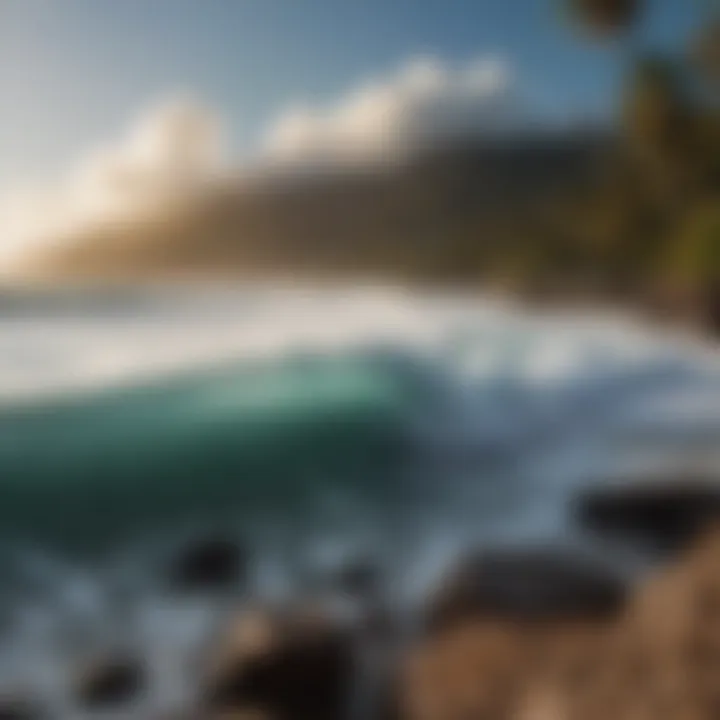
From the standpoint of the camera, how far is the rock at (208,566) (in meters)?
0.87

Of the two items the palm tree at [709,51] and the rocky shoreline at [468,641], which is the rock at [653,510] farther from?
the palm tree at [709,51]

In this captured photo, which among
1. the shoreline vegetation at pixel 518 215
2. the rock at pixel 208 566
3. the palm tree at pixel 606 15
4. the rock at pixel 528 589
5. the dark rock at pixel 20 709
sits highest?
the palm tree at pixel 606 15

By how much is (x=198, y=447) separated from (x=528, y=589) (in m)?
0.41

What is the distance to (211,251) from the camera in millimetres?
953

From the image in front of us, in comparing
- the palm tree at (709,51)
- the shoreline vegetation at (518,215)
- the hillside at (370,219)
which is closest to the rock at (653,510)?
the shoreline vegetation at (518,215)

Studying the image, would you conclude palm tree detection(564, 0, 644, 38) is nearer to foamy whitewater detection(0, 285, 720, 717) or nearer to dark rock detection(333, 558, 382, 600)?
foamy whitewater detection(0, 285, 720, 717)

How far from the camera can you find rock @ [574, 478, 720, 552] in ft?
3.02

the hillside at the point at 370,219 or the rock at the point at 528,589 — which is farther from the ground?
the hillside at the point at 370,219

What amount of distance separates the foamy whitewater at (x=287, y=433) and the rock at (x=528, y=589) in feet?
0.09

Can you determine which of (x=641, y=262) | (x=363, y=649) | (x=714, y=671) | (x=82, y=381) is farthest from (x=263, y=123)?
(x=714, y=671)

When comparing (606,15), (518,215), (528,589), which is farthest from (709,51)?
(528,589)

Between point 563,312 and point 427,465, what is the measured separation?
0.80ft

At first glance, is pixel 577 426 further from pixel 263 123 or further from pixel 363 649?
pixel 263 123

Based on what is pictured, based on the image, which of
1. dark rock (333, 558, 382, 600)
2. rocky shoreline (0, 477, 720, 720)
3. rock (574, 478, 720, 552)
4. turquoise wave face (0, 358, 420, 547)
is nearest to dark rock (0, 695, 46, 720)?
rocky shoreline (0, 477, 720, 720)
